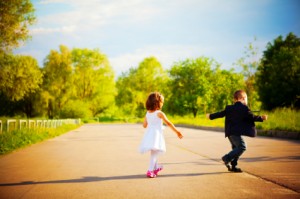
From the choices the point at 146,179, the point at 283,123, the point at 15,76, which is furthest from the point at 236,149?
the point at 15,76

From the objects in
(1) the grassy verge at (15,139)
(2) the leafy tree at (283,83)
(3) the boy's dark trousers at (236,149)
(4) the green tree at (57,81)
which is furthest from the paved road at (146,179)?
(4) the green tree at (57,81)

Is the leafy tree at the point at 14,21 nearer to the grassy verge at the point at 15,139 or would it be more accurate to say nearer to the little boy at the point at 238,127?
the grassy verge at the point at 15,139

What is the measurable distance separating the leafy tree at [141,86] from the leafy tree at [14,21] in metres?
53.6

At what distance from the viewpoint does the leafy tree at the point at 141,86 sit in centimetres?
8306

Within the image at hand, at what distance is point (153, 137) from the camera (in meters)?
6.70

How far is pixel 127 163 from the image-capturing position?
8.59 metres

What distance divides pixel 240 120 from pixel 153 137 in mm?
1783

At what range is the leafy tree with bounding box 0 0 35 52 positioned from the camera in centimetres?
2853

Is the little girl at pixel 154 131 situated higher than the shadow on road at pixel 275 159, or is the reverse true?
the little girl at pixel 154 131

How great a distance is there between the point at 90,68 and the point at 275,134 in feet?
197

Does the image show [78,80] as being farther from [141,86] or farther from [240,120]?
[240,120]

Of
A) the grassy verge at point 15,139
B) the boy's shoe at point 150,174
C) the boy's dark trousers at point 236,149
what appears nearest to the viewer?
the boy's shoe at point 150,174

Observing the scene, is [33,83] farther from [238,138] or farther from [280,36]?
[280,36]

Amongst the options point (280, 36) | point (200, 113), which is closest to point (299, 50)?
point (280, 36)
